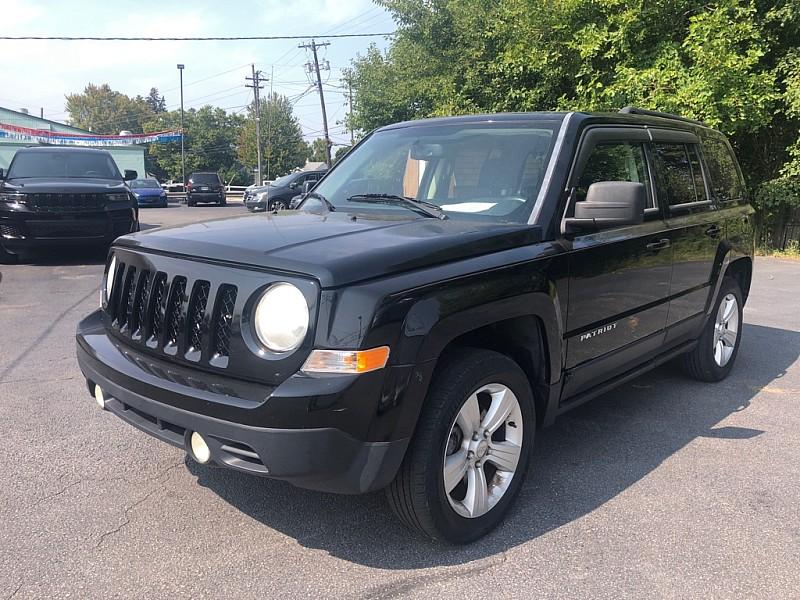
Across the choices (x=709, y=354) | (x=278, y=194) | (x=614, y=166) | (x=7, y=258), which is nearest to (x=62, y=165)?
(x=7, y=258)

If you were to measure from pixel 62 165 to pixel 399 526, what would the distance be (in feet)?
31.5

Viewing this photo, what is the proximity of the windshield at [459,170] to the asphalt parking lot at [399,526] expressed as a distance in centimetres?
143

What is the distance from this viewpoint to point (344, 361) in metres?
2.28

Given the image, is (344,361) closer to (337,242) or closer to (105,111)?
→ (337,242)

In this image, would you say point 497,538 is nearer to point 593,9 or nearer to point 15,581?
point 15,581

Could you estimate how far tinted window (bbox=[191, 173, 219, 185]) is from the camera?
31.9 m

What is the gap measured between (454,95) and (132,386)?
14245mm

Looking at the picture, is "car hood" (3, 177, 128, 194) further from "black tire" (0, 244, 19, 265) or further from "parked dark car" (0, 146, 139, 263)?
"black tire" (0, 244, 19, 265)

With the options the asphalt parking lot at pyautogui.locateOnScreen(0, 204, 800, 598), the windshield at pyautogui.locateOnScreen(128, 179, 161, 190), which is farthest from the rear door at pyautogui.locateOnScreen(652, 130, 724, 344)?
the windshield at pyautogui.locateOnScreen(128, 179, 161, 190)

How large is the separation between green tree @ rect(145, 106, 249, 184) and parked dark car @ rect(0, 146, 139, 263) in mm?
57992

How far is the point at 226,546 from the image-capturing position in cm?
276

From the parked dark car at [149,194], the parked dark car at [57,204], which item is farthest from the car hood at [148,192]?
the parked dark car at [57,204]

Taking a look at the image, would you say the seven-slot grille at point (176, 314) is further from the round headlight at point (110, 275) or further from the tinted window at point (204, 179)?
the tinted window at point (204, 179)

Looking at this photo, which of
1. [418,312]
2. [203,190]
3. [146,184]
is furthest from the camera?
[203,190]
